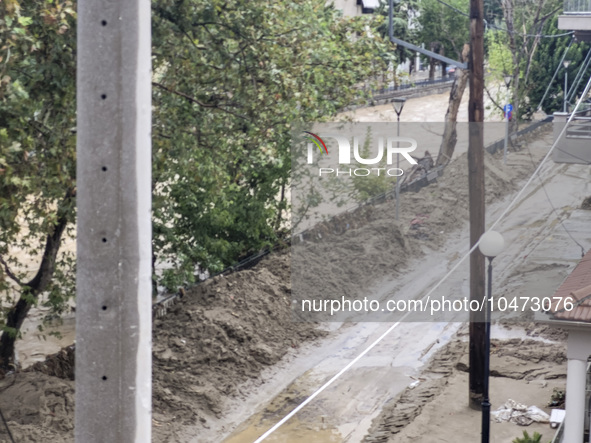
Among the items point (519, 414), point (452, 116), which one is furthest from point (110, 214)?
point (452, 116)

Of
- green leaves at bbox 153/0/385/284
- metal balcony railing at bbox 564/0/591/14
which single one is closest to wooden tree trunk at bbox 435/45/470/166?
metal balcony railing at bbox 564/0/591/14

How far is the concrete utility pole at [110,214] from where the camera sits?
2.39 m

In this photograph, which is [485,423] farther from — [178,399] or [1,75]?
[1,75]

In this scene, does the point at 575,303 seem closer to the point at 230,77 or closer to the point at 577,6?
the point at 230,77

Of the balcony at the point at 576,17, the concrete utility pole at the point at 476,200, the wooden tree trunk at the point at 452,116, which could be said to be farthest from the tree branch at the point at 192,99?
the wooden tree trunk at the point at 452,116

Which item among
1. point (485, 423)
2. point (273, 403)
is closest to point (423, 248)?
point (273, 403)

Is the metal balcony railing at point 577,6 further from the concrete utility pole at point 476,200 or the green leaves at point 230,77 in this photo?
the concrete utility pole at point 476,200

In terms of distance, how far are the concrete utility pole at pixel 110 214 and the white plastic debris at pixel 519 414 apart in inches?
494

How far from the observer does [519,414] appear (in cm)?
1426

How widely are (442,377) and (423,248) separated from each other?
9853 millimetres

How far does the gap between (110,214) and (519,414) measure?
1301 cm

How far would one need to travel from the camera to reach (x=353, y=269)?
23453 millimetres

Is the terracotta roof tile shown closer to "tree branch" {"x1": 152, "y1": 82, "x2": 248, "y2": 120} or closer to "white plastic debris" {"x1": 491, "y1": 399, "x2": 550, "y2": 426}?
"white plastic debris" {"x1": 491, "y1": 399, "x2": 550, "y2": 426}

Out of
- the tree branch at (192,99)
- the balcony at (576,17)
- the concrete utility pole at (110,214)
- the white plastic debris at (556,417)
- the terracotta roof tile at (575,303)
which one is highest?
the balcony at (576,17)
